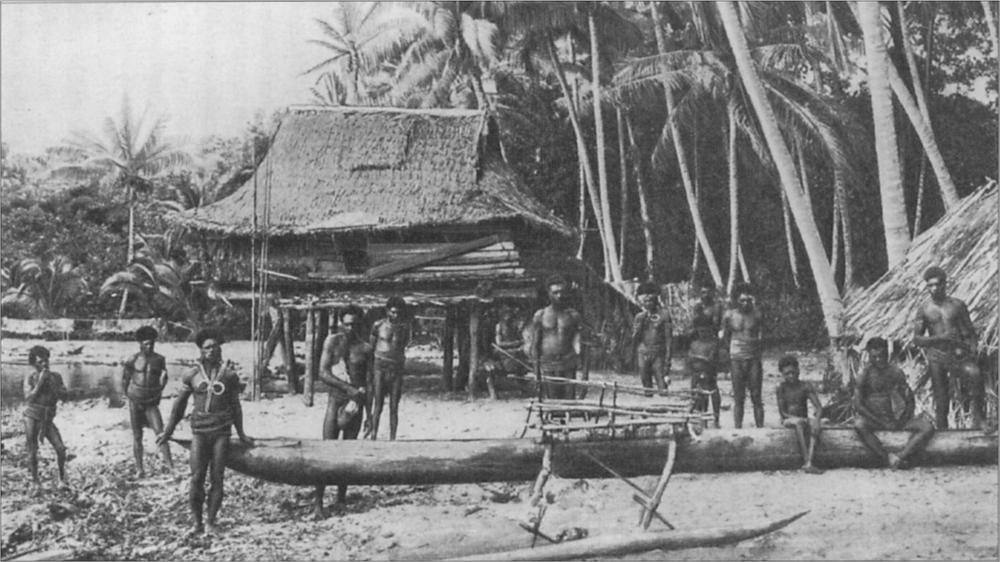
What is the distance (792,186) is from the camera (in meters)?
7.05

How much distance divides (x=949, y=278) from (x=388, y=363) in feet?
13.6

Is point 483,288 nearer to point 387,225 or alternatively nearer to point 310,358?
point 387,225

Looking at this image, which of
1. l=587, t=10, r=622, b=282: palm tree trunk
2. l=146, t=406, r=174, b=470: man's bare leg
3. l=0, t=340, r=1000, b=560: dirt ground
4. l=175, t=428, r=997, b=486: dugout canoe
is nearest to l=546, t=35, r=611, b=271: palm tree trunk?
l=587, t=10, r=622, b=282: palm tree trunk

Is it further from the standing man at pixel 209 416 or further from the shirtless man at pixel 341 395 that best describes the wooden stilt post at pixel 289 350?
the standing man at pixel 209 416

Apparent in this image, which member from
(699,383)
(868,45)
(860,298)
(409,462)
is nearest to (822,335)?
(860,298)

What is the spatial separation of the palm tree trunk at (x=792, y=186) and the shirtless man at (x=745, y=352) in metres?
0.54

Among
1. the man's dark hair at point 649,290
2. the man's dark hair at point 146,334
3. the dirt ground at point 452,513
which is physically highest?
the man's dark hair at point 649,290

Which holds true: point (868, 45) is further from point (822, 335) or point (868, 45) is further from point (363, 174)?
point (363, 174)

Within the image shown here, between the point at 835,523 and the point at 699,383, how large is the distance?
6.43 ft

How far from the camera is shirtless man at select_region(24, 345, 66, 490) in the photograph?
5820 mm

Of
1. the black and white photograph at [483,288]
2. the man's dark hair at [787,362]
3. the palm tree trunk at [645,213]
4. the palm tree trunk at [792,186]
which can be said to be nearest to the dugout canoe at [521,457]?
the black and white photograph at [483,288]

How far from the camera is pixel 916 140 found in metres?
7.17

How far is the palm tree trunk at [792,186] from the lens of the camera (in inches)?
273

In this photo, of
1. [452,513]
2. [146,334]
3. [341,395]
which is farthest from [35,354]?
[452,513]
